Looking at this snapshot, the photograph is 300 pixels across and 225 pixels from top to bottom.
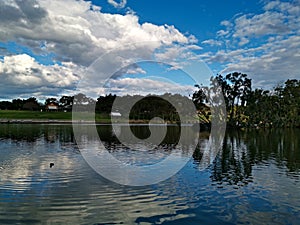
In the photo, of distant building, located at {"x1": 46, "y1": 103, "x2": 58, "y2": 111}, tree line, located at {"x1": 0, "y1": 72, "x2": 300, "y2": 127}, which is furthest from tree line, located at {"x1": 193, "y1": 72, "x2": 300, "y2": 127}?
distant building, located at {"x1": 46, "y1": 103, "x2": 58, "y2": 111}

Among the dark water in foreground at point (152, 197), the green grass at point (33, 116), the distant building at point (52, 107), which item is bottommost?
the dark water in foreground at point (152, 197)

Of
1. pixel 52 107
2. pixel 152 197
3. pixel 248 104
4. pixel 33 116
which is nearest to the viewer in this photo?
pixel 152 197

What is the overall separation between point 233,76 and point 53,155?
68960 mm

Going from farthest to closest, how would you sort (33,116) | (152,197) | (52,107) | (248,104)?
(52,107), (33,116), (248,104), (152,197)

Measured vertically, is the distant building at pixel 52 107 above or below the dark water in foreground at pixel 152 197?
above

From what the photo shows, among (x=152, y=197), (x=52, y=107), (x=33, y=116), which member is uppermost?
(x=52, y=107)

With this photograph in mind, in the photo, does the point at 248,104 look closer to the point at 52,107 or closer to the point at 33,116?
the point at 33,116

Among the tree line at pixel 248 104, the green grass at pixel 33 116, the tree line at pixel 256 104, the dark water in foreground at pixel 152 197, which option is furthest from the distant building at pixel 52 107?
the dark water in foreground at pixel 152 197

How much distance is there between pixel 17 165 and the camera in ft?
70.5

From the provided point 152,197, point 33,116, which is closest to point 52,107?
point 33,116

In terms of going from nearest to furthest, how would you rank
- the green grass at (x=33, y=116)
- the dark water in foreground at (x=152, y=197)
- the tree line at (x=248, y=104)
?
the dark water in foreground at (x=152, y=197) → the tree line at (x=248, y=104) → the green grass at (x=33, y=116)

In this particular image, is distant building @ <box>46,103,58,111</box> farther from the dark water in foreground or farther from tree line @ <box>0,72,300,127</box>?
the dark water in foreground

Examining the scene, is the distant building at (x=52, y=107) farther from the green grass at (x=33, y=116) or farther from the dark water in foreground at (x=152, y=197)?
the dark water in foreground at (x=152, y=197)

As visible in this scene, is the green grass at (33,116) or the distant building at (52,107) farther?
the distant building at (52,107)
